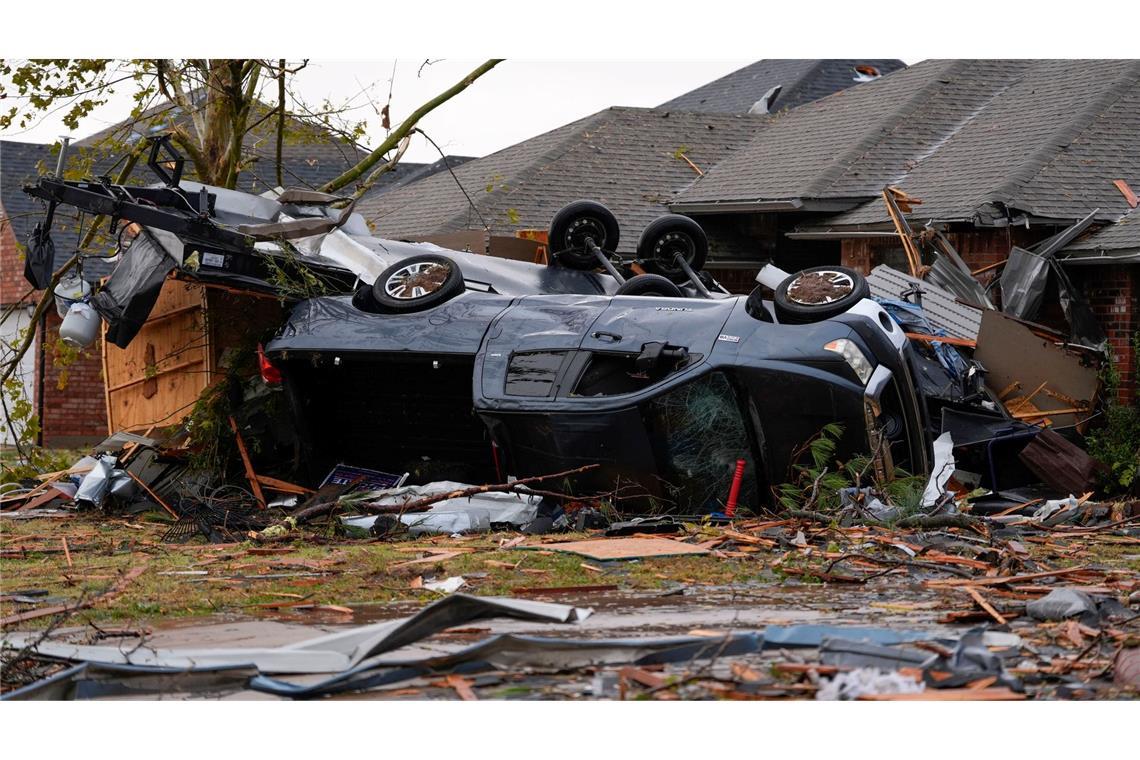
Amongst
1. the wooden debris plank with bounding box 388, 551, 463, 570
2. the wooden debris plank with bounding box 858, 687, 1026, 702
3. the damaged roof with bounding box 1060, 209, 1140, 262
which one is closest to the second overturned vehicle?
the wooden debris plank with bounding box 388, 551, 463, 570

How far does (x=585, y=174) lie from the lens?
22344mm

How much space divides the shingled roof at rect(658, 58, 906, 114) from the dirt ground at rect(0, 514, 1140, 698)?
786 inches

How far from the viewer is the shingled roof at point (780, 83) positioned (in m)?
28.0

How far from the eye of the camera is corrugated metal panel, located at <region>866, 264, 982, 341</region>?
14055mm

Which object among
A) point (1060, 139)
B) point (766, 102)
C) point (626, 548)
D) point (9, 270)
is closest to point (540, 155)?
point (766, 102)

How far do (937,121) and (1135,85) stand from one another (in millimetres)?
2809

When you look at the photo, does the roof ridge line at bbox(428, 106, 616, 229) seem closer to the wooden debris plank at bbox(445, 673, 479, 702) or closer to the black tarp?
the black tarp

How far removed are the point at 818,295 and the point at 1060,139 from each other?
26.2 ft

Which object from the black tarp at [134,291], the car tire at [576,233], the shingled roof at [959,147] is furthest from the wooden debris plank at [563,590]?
the shingled roof at [959,147]

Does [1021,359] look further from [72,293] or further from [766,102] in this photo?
[766,102]

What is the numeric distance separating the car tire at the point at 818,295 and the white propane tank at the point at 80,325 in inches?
213

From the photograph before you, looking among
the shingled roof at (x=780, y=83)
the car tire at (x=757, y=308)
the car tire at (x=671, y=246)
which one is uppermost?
the shingled roof at (x=780, y=83)

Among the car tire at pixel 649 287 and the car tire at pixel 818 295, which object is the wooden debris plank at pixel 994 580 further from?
the car tire at pixel 649 287

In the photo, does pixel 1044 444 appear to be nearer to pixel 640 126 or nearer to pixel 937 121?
pixel 937 121
